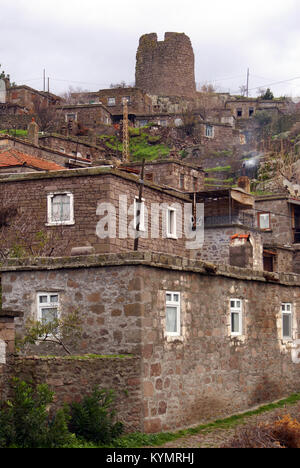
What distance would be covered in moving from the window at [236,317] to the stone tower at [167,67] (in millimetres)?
66229

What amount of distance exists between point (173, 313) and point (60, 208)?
32.8ft

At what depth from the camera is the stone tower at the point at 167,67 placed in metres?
85.4

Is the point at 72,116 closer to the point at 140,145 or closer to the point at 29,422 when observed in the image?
the point at 140,145

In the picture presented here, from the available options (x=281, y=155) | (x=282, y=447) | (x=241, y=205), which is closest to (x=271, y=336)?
(x=282, y=447)

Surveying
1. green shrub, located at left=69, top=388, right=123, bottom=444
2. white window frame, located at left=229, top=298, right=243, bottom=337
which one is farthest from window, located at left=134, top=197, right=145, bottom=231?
green shrub, located at left=69, top=388, right=123, bottom=444

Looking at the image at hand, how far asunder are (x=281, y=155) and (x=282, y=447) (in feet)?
160

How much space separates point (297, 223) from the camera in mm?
40438

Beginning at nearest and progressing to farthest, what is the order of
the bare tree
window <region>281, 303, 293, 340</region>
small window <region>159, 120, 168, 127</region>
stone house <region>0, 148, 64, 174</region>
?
window <region>281, 303, 293, 340</region> → the bare tree → stone house <region>0, 148, 64, 174</region> → small window <region>159, 120, 168, 127</region>

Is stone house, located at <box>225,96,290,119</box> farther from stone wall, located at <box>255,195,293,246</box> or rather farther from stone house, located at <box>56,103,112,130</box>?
stone wall, located at <box>255,195,293,246</box>

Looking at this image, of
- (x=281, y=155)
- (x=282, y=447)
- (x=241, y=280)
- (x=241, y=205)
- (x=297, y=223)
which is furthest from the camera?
(x=281, y=155)

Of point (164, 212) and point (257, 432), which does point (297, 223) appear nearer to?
point (164, 212)

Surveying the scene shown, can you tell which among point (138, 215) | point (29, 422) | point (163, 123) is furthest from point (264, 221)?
point (163, 123)

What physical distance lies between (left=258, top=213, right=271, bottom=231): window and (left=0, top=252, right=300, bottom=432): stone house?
18.7 meters

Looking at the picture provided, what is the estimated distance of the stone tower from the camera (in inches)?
3361
